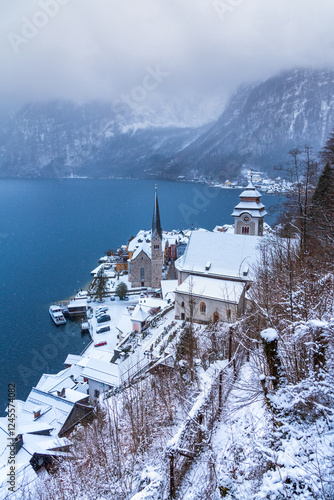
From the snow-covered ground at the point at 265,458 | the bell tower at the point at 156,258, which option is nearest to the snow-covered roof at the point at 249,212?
the bell tower at the point at 156,258

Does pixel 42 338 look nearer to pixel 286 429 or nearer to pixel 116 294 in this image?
pixel 116 294

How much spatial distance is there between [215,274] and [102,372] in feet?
31.9

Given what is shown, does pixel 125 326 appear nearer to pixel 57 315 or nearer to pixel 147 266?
pixel 57 315

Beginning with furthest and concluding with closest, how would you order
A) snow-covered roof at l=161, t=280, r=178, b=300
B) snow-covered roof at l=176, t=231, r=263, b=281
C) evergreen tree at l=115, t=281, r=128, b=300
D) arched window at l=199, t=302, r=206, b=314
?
evergreen tree at l=115, t=281, r=128, b=300 < snow-covered roof at l=161, t=280, r=178, b=300 < snow-covered roof at l=176, t=231, r=263, b=281 < arched window at l=199, t=302, r=206, b=314

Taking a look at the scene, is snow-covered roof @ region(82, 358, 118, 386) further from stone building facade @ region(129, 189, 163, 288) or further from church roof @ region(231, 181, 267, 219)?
stone building facade @ region(129, 189, 163, 288)

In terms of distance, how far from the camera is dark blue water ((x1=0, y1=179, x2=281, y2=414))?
2752 cm

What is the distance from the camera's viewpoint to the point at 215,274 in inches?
856

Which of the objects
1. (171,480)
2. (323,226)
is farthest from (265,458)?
(323,226)

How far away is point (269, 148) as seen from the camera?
638 feet

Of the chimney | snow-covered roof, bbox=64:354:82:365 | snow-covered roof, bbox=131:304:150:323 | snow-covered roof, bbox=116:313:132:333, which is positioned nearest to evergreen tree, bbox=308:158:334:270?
the chimney

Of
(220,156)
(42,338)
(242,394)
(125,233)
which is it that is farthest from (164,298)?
(220,156)

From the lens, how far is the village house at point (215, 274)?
65.1 feet

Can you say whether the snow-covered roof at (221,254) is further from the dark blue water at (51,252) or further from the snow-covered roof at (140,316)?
the dark blue water at (51,252)

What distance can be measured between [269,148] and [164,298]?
622 ft
